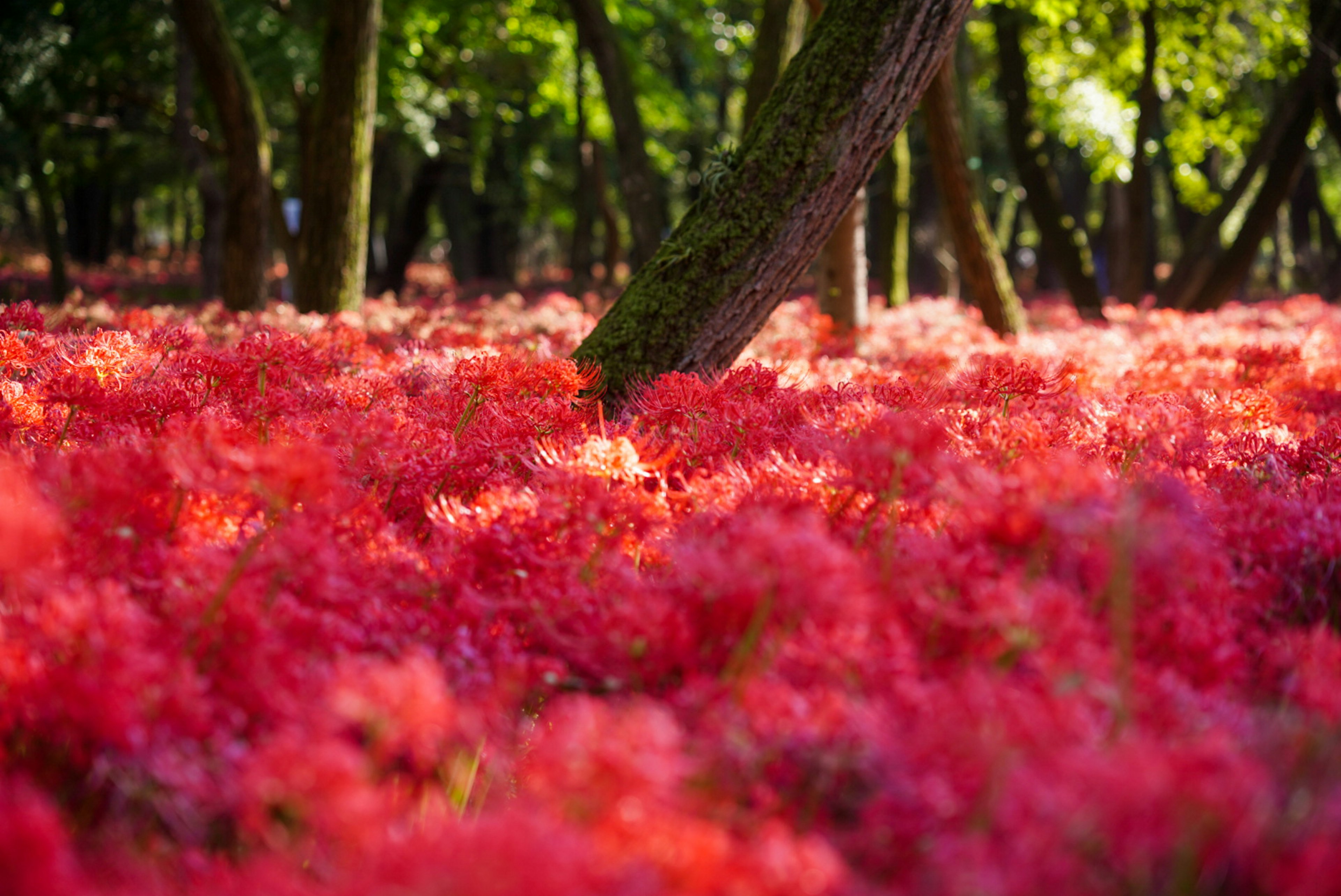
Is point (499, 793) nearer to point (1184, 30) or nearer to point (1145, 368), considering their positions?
point (1145, 368)

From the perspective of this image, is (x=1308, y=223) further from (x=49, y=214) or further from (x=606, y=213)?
(x=49, y=214)

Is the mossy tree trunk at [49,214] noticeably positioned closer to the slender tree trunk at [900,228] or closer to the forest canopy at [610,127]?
the forest canopy at [610,127]

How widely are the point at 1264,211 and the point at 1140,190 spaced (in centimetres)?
231

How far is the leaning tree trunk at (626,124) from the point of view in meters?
8.84

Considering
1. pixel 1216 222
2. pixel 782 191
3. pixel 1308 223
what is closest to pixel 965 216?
pixel 782 191

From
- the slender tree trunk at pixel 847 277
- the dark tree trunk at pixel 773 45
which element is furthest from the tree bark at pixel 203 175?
the slender tree trunk at pixel 847 277

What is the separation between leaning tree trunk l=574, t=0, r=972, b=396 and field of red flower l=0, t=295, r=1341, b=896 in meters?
0.96

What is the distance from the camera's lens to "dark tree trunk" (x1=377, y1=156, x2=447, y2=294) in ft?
47.6

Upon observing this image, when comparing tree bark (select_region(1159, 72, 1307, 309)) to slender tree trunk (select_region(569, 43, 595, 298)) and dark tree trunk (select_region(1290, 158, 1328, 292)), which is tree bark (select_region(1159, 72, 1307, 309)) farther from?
dark tree trunk (select_region(1290, 158, 1328, 292))

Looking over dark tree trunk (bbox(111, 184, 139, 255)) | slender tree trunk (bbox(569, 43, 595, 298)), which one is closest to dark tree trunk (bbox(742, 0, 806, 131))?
slender tree trunk (bbox(569, 43, 595, 298))

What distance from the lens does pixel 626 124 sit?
8.98 m

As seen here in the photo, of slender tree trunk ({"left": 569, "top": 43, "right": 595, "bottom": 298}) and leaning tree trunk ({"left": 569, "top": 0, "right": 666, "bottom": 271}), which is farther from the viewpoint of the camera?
slender tree trunk ({"left": 569, "top": 43, "right": 595, "bottom": 298})

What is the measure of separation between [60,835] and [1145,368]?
4274 millimetres

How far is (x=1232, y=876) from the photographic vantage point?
1165 millimetres
